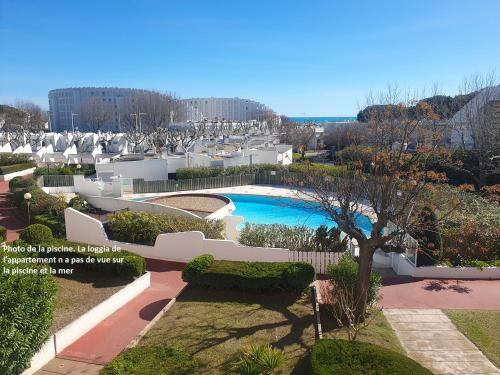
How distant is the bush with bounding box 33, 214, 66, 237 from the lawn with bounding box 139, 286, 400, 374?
9604 mm

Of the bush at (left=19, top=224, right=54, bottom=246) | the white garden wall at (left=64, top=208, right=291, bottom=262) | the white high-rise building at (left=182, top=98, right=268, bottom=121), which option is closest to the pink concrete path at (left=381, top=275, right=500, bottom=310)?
the white garden wall at (left=64, top=208, right=291, bottom=262)

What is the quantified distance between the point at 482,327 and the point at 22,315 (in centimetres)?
991

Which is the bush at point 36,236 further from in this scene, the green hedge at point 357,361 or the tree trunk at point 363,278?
the green hedge at point 357,361

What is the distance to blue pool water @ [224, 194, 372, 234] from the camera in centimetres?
2348

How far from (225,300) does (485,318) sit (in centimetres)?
663

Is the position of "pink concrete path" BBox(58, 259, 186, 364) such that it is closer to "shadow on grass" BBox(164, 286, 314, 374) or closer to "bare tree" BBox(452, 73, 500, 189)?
"shadow on grass" BBox(164, 286, 314, 374)

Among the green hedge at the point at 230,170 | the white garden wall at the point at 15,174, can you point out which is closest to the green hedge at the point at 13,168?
the white garden wall at the point at 15,174

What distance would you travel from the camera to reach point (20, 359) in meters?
7.18

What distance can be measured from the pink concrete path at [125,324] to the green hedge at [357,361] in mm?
4666

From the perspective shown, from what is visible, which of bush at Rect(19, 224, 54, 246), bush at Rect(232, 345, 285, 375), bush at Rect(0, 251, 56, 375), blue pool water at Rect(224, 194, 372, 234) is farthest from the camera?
blue pool water at Rect(224, 194, 372, 234)

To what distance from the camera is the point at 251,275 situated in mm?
10953

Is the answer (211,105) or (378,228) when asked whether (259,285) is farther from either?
(211,105)

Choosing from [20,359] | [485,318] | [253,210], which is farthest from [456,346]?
[253,210]

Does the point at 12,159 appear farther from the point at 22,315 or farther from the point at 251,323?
the point at 251,323
